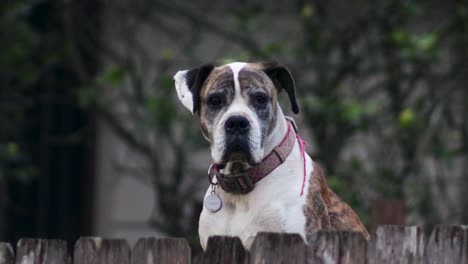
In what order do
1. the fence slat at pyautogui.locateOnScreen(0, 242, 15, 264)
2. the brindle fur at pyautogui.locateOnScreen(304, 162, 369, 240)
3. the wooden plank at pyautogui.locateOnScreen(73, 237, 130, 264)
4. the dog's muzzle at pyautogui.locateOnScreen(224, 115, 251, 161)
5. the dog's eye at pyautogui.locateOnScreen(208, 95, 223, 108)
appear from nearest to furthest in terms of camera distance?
the wooden plank at pyautogui.locateOnScreen(73, 237, 130, 264)
the fence slat at pyautogui.locateOnScreen(0, 242, 15, 264)
the dog's muzzle at pyautogui.locateOnScreen(224, 115, 251, 161)
the brindle fur at pyautogui.locateOnScreen(304, 162, 369, 240)
the dog's eye at pyautogui.locateOnScreen(208, 95, 223, 108)

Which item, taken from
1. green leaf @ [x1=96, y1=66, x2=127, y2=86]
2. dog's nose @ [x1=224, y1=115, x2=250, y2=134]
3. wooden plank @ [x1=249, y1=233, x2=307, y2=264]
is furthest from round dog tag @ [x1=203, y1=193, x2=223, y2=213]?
green leaf @ [x1=96, y1=66, x2=127, y2=86]

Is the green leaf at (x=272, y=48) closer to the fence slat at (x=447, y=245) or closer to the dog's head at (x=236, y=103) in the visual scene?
the dog's head at (x=236, y=103)

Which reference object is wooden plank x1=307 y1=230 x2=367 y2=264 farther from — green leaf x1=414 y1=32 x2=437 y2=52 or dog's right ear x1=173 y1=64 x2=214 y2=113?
green leaf x1=414 y1=32 x2=437 y2=52

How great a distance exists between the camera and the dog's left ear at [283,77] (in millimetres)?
4648

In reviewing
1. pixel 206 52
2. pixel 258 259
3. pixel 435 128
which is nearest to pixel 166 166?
pixel 206 52

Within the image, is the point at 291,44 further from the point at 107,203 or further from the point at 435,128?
the point at 107,203

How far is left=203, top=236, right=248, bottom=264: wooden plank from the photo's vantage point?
10.3ft

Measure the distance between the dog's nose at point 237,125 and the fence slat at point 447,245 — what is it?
1216mm

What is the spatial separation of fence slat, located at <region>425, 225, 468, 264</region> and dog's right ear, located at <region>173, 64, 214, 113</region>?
1642mm

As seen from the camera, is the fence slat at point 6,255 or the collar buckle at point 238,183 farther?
the collar buckle at point 238,183

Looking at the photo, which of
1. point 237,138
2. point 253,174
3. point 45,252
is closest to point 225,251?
point 45,252

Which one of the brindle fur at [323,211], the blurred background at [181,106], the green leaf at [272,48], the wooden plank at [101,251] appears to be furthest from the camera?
the blurred background at [181,106]

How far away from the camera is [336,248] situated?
3.15m

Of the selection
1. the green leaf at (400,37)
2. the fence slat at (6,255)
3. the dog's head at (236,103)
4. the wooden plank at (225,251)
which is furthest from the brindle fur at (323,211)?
the green leaf at (400,37)
